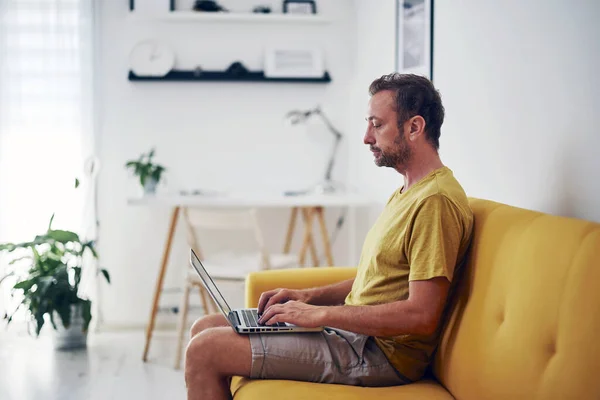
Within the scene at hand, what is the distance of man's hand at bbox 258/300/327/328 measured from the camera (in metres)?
1.77

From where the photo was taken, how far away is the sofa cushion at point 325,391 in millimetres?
1682

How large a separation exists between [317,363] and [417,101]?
72 centimetres

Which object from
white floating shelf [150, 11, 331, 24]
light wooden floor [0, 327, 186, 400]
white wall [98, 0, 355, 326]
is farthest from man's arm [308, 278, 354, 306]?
white floating shelf [150, 11, 331, 24]

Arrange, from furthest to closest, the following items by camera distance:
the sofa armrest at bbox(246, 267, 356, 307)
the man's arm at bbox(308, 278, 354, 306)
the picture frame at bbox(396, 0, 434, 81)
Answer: the picture frame at bbox(396, 0, 434, 81)
the sofa armrest at bbox(246, 267, 356, 307)
the man's arm at bbox(308, 278, 354, 306)

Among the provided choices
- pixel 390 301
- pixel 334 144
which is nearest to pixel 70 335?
pixel 334 144

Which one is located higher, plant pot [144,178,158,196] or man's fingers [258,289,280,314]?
plant pot [144,178,158,196]

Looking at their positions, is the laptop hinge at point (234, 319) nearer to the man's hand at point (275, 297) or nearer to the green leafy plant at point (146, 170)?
the man's hand at point (275, 297)

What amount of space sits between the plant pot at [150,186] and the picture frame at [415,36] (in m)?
1.43

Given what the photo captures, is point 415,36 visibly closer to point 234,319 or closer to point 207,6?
point 207,6

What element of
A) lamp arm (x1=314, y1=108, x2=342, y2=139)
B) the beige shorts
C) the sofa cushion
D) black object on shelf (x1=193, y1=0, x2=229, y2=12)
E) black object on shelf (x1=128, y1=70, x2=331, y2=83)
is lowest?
the sofa cushion

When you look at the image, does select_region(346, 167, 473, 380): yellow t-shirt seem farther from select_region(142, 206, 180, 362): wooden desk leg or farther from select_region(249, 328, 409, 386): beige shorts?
select_region(142, 206, 180, 362): wooden desk leg

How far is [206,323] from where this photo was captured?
2.11 metres

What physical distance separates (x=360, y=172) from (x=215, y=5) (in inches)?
50.2

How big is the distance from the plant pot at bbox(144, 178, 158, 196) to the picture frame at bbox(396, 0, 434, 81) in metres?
1.43
